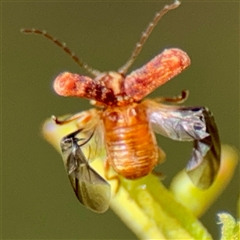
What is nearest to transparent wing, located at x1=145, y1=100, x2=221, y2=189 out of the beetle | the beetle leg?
the beetle

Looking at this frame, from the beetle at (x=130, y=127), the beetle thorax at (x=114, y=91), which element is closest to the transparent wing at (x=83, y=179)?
the beetle at (x=130, y=127)

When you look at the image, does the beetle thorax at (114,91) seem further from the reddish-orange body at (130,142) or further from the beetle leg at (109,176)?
the beetle leg at (109,176)

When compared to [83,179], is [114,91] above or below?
above

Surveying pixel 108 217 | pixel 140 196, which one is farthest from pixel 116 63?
pixel 140 196

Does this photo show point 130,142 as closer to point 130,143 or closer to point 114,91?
point 130,143

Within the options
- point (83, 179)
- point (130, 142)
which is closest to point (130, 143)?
point (130, 142)

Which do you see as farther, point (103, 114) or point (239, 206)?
point (103, 114)

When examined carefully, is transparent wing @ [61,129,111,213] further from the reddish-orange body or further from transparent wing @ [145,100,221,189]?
transparent wing @ [145,100,221,189]

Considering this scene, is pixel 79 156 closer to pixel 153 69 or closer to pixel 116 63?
pixel 153 69
